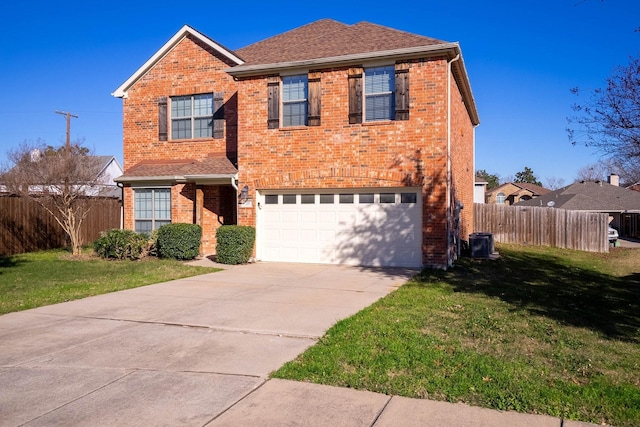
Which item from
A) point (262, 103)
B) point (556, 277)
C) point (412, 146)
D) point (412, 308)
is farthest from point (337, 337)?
point (262, 103)

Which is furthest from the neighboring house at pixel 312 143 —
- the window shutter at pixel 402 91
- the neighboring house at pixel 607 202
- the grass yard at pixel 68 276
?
the neighboring house at pixel 607 202

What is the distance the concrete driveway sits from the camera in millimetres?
4293

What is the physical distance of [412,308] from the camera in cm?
806

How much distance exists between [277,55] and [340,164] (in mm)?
3964

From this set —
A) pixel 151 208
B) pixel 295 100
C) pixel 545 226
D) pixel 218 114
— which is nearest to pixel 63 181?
pixel 151 208

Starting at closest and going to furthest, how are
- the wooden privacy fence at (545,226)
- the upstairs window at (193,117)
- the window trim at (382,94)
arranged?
1. the window trim at (382,94)
2. the upstairs window at (193,117)
3. the wooden privacy fence at (545,226)

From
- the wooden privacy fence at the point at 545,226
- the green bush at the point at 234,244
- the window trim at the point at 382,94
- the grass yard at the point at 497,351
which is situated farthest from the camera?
the wooden privacy fence at the point at 545,226

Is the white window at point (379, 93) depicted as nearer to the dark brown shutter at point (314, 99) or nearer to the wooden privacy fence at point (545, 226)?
the dark brown shutter at point (314, 99)

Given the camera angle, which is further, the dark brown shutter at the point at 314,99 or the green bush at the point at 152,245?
the green bush at the point at 152,245

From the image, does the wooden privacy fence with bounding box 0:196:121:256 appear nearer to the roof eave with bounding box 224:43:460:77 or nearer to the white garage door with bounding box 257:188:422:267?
the white garage door with bounding box 257:188:422:267

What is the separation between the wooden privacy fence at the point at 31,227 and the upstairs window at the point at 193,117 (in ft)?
12.3

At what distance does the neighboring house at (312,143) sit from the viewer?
13.0 metres

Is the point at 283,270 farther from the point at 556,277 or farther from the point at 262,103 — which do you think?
the point at 556,277

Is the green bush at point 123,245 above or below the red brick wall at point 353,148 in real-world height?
below
